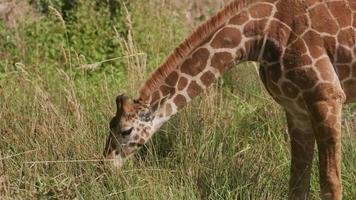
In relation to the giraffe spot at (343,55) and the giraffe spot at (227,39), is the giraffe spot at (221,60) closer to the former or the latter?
the giraffe spot at (227,39)

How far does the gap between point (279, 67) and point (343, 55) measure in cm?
44

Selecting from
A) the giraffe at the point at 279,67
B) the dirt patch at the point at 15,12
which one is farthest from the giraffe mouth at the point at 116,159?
the dirt patch at the point at 15,12

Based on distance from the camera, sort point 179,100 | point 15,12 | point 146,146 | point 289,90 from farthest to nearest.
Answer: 1. point 15,12
2. point 146,146
3. point 179,100
4. point 289,90

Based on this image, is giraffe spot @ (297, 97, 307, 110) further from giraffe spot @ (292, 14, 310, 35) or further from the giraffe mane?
the giraffe mane

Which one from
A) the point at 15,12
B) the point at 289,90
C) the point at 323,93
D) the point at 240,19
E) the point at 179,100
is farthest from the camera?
the point at 15,12

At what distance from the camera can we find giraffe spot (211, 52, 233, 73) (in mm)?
5238

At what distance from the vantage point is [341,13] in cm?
518

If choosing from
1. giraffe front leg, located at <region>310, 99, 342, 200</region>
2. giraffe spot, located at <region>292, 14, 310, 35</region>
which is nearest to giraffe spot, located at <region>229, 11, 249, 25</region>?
giraffe spot, located at <region>292, 14, 310, 35</region>

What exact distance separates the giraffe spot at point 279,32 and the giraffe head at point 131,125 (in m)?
0.94

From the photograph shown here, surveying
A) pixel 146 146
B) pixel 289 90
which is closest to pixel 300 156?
pixel 289 90

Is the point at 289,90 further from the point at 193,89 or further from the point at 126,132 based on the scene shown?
the point at 126,132

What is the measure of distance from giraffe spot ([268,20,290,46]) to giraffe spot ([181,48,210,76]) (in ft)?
1.47

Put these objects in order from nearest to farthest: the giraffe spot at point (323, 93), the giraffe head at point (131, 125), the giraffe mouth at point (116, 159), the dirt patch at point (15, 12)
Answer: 1. the giraffe spot at point (323, 93)
2. the giraffe head at point (131, 125)
3. the giraffe mouth at point (116, 159)
4. the dirt patch at point (15, 12)

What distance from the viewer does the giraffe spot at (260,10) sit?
5.16 metres
